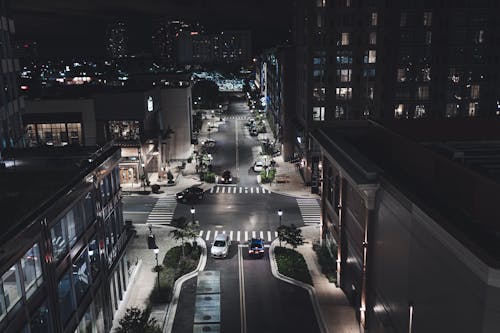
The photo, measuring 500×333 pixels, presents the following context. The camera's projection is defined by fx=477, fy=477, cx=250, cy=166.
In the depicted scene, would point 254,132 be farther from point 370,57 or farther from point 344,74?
point 370,57

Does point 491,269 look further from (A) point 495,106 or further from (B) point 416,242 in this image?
(A) point 495,106

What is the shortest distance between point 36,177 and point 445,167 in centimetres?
2500

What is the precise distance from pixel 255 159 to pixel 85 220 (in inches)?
2525

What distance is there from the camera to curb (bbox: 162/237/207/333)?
34934mm

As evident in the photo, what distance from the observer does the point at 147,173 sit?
76.4 metres

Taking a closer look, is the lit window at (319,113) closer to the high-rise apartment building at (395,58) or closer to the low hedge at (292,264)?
the high-rise apartment building at (395,58)

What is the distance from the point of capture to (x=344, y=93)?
7512 centimetres

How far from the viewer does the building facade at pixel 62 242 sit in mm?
20906

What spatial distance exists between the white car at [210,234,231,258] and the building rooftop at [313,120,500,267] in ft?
45.5

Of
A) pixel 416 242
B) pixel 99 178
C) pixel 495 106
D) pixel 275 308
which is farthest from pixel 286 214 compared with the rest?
pixel 495 106

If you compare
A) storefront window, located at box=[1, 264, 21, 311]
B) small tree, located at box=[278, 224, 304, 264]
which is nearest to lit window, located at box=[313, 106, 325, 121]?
small tree, located at box=[278, 224, 304, 264]

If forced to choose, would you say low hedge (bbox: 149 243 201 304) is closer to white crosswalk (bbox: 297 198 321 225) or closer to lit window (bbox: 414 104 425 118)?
white crosswalk (bbox: 297 198 321 225)

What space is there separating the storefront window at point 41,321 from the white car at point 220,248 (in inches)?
918

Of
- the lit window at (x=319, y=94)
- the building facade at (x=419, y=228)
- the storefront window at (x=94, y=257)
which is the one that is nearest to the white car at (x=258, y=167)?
the lit window at (x=319, y=94)
